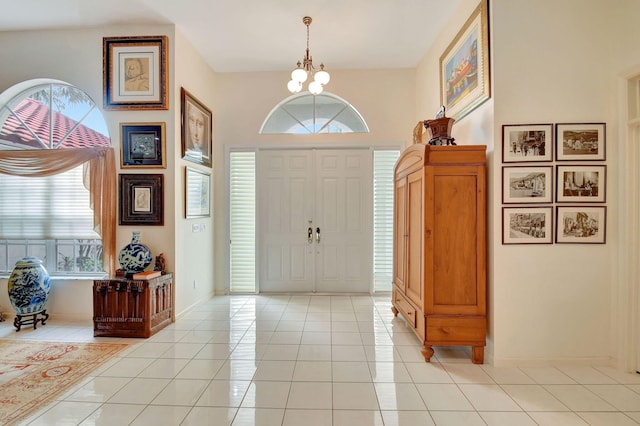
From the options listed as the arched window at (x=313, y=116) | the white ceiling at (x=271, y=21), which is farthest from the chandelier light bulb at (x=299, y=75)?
the arched window at (x=313, y=116)

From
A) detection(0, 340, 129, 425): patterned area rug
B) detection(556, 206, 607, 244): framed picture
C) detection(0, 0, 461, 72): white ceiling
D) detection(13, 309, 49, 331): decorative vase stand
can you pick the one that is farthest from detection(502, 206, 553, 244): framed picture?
detection(13, 309, 49, 331): decorative vase stand

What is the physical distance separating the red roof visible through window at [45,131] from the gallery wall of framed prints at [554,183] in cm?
466

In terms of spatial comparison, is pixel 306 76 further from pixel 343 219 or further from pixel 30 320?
pixel 30 320

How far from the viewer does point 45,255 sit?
3.98 m

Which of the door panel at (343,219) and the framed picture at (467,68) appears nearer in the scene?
the framed picture at (467,68)

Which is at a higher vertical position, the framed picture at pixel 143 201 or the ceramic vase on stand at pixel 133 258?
the framed picture at pixel 143 201

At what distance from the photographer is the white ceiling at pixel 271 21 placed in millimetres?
3379

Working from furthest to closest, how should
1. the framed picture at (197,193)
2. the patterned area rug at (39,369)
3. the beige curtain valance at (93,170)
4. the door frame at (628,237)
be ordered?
the framed picture at (197,193)
the beige curtain valance at (93,170)
the door frame at (628,237)
the patterned area rug at (39,369)

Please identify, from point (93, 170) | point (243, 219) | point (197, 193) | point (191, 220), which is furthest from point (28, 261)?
point (243, 219)

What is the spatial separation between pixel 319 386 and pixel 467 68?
341cm

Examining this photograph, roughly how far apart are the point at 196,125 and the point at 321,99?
207 cm

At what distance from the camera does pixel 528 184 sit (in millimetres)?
2705

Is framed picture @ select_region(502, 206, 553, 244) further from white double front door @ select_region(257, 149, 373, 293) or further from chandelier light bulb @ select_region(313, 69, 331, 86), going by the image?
white double front door @ select_region(257, 149, 373, 293)

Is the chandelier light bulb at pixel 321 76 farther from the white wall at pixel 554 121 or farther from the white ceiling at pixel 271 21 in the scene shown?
the white wall at pixel 554 121
